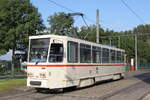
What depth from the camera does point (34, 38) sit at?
1533cm

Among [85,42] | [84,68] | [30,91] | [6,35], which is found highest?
[6,35]

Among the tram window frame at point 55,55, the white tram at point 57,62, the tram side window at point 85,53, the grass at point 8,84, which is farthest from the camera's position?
the tram side window at point 85,53

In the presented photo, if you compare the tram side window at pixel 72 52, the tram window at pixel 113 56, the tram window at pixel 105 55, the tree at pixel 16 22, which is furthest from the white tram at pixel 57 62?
the tree at pixel 16 22

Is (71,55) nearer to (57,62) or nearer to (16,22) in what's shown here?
(57,62)

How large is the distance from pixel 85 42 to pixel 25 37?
20132 mm

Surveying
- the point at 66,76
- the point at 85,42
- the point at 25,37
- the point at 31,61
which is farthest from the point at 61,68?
the point at 25,37

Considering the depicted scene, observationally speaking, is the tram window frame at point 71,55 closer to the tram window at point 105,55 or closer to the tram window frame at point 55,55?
the tram window frame at point 55,55

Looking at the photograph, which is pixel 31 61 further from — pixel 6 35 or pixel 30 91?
pixel 6 35

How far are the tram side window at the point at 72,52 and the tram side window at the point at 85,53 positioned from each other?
0.72m

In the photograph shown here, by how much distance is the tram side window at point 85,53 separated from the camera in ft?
55.6

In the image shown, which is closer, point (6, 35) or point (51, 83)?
point (51, 83)

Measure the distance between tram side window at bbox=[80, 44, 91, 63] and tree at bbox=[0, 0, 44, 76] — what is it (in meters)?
19.4

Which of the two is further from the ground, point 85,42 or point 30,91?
point 85,42

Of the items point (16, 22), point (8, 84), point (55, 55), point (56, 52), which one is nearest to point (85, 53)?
point (56, 52)
